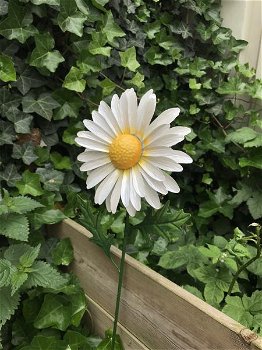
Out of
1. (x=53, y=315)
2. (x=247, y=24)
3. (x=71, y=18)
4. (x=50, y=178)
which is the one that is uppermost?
(x=247, y=24)

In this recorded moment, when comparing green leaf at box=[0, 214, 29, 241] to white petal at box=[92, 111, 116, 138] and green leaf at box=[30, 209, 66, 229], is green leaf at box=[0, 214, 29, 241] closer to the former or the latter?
green leaf at box=[30, 209, 66, 229]

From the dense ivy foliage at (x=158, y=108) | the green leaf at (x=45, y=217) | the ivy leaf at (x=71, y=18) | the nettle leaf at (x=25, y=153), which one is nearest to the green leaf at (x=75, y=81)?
the dense ivy foliage at (x=158, y=108)

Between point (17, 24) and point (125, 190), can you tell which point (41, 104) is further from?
point (125, 190)

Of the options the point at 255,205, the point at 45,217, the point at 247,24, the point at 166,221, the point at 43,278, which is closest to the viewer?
the point at 166,221

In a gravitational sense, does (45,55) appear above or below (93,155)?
above

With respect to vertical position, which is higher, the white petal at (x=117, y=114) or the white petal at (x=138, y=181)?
the white petal at (x=117, y=114)

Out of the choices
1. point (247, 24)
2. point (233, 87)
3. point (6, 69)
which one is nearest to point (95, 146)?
point (6, 69)

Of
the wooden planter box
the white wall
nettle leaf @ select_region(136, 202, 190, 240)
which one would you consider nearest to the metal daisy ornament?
nettle leaf @ select_region(136, 202, 190, 240)

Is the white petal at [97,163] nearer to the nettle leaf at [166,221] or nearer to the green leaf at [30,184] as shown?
the nettle leaf at [166,221]
